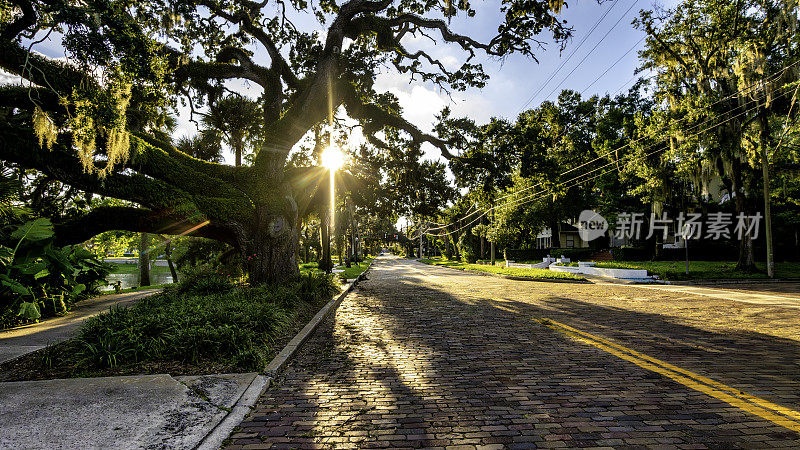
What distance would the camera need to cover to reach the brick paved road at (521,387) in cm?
329

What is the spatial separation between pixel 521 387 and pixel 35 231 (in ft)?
32.5

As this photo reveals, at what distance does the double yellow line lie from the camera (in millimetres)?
3580

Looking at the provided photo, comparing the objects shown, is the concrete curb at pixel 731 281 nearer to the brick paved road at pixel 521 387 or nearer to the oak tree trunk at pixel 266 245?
the brick paved road at pixel 521 387

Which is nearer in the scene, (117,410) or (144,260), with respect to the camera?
(117,410)

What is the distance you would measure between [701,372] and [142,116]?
573 inches

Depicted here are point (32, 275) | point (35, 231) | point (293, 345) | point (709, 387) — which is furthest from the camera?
point (32, 275)

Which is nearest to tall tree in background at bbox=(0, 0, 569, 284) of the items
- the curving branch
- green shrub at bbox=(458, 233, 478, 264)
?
the curving branch

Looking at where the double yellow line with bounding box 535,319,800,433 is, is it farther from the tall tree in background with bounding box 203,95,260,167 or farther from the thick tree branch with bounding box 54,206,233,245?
the tall tree in background with bounding box 203,95,260,167

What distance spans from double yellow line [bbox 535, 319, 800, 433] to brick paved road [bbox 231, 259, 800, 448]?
0.14 metres

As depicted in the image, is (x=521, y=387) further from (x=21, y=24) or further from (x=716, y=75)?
(x=716, y=75)

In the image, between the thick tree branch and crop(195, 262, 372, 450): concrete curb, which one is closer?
crop(195, 262, 372, 450): concrete curb

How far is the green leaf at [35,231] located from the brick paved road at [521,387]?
6203 millimetres

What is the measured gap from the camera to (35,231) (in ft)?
27.0

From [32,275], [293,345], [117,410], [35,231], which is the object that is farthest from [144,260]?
[117,410]
